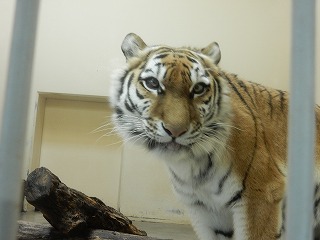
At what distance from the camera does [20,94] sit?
0.62 meters

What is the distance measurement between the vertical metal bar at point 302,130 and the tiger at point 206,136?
132cm

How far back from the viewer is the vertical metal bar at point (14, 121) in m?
0.62

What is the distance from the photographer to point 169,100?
205 cm

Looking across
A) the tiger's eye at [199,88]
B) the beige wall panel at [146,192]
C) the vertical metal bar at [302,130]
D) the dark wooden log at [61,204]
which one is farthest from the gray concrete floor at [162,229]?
the vertical metal bar at [302,130]

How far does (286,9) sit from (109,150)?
2.81 m

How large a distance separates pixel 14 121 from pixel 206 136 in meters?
1.61

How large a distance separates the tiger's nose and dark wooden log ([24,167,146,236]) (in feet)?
2.18

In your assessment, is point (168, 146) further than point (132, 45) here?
No

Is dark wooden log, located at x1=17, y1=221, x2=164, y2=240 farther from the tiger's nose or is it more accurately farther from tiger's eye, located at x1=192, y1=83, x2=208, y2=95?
tiger's eye, located at x1=192, y1=83, x2=208, y2=95

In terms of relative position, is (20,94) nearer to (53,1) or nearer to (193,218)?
(193,218)

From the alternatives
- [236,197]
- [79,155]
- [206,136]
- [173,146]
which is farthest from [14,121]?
[79,155]

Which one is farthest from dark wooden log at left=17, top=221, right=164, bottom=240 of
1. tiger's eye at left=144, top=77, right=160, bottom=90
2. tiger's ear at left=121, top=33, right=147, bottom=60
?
tiger's ear at left=121, top=33, right=147, bottom=60

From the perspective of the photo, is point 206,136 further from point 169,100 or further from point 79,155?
point 79,155

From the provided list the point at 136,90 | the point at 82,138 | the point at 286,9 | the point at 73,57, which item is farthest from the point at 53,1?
the point at 136,90
